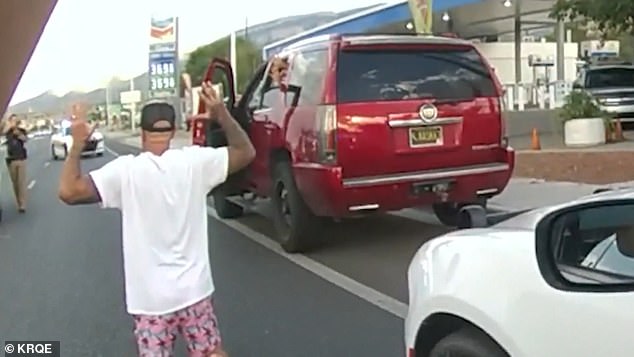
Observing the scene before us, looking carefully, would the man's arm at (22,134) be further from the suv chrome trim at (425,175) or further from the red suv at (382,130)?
the suv chrome trim at (425,175)

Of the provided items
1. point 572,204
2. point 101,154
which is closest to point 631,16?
point 572,204

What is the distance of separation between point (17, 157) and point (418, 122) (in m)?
9.73

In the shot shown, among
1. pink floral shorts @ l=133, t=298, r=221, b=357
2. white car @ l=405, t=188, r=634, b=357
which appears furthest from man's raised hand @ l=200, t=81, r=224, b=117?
white car @ l=405, t=188, r=634, b=357

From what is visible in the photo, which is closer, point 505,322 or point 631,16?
point 505,322

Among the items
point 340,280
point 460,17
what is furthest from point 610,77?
point 340,280

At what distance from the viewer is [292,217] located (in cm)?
991

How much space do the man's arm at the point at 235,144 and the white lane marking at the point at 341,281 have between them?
3160mm

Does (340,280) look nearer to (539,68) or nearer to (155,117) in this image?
(155,117)

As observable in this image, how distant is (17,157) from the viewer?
54.1 feet

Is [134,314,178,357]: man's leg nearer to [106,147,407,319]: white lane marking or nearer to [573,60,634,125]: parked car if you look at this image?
[106,147,407,319]: white lane marking

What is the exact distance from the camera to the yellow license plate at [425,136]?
9234 millimetres

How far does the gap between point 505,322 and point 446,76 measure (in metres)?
6.48

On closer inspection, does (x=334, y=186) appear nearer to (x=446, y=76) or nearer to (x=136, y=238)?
(x=446, y=76)

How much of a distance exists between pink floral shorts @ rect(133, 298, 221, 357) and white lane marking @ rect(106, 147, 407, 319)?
3.18m
